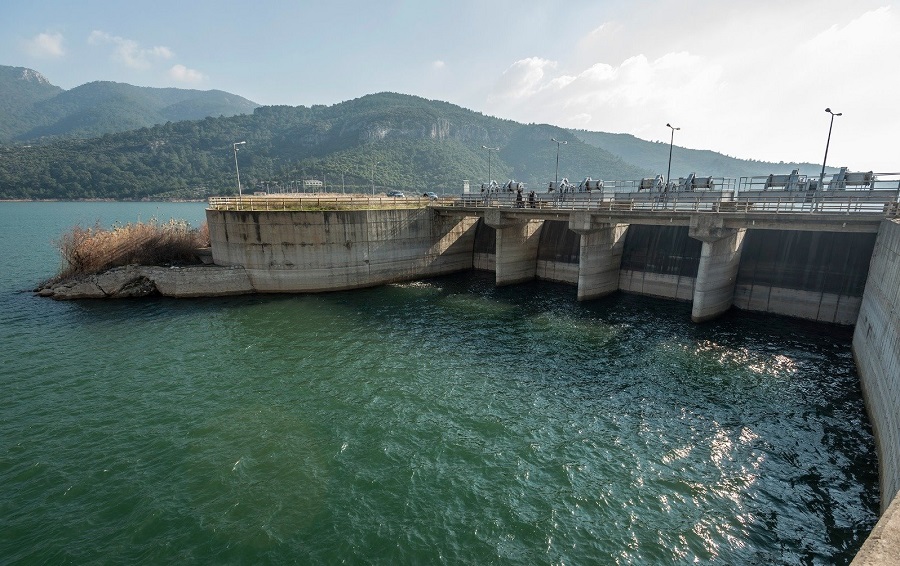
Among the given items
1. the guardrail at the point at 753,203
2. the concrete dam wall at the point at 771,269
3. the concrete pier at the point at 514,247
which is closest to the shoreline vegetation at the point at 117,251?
the concrete pier at the point at 514,247

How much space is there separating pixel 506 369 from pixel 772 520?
12989mm

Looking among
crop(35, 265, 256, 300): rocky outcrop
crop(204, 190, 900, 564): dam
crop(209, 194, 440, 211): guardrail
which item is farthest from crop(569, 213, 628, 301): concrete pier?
crop(35, 265, 256, 300): rocky outcrop

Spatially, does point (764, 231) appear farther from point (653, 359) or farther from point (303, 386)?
point (303, 386)

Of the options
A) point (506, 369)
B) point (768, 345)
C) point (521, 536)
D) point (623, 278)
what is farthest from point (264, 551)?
point (623, 278)

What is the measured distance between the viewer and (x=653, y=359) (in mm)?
24781

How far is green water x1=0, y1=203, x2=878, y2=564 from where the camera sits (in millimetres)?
12164

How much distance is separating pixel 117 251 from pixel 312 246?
18663 millimetres

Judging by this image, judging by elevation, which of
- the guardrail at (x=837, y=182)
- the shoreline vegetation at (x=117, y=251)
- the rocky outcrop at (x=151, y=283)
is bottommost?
the rocky outcrop at (x=151, y=283)

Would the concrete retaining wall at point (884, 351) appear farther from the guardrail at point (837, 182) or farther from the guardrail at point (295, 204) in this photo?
the guardrail at point (295, 204)

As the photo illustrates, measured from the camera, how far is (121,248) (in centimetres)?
3953

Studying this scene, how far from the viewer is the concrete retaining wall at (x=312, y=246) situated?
3866cm

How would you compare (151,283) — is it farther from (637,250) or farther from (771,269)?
(771,269)

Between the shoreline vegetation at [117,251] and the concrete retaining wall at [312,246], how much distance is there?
4.67m

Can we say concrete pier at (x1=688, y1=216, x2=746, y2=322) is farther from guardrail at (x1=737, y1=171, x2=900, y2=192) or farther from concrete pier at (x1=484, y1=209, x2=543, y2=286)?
concrete pier at (x1=484, y1=209, x2=543, y2=286)
